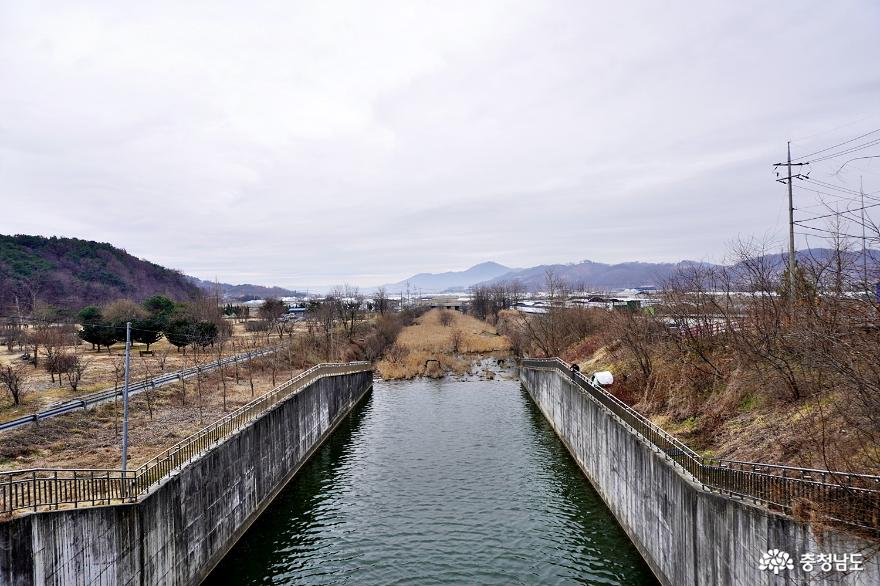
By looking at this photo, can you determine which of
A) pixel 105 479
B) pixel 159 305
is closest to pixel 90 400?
pixel 105 479

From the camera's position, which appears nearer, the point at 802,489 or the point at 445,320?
the point at 802,489

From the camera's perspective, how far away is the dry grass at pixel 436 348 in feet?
225

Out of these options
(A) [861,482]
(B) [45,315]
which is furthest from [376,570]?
(B) [45,315]

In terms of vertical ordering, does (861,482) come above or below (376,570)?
above

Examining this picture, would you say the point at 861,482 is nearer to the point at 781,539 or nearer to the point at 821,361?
the point at 781,539

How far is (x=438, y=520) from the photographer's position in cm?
2436

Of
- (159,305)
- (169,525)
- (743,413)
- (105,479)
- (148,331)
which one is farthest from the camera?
(159,305)

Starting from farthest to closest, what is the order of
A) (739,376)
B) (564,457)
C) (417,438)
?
1. (417,438)
2. (564,457)
3. (739,376)

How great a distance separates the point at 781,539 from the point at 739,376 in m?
11.8

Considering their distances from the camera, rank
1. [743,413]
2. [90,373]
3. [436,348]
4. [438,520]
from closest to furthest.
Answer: [743,413] < [438,520] < [90,373] < [436,348]

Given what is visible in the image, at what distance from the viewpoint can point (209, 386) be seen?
138 ft

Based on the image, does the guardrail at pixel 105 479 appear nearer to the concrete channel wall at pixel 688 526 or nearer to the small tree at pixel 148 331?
the concrete channel wall at pixel 688 526

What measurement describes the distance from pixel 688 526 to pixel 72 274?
489 ft

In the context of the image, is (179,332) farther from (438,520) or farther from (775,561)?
(775,561)
